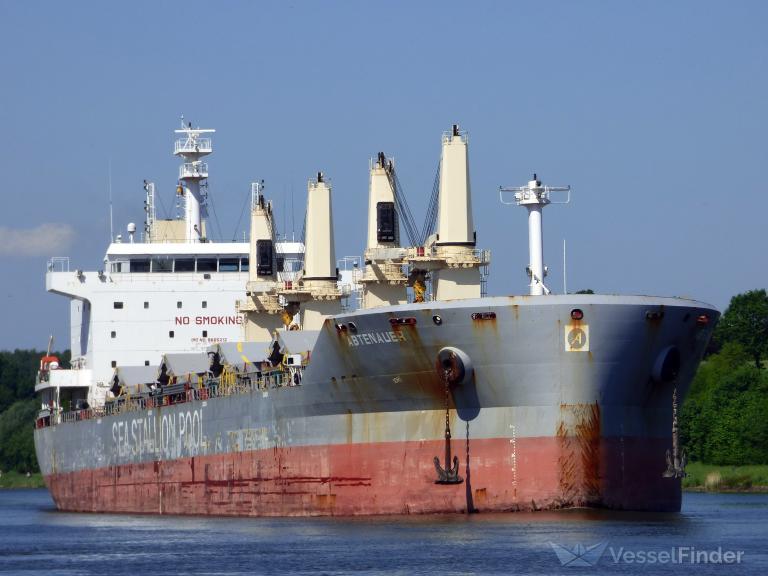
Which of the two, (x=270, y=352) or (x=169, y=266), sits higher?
(x=169, y=266)

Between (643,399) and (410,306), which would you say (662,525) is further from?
(410,306)

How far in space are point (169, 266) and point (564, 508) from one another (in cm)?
2475

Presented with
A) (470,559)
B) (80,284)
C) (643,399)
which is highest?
(80,284)

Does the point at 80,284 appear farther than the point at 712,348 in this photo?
No

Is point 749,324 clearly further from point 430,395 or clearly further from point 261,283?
point 430,395

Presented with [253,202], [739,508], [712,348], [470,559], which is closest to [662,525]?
[470,559]

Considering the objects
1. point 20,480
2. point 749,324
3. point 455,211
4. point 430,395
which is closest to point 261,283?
point 455,211

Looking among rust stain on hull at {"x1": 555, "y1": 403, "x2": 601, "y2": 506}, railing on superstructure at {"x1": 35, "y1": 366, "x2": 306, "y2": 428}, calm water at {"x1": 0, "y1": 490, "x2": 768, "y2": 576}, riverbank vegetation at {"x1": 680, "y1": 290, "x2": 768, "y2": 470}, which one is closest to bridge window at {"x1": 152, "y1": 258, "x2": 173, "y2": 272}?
railing on superstructure at {"x1": 35, "y1": 366, "x2": 306, "y2": 428}

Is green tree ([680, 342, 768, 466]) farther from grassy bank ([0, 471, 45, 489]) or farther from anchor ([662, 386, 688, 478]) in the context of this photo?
grassy bank ([0, 471, 45, 489])

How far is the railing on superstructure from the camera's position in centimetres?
4431

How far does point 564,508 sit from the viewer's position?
3728 cm

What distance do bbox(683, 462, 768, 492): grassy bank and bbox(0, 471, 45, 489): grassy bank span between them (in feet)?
169

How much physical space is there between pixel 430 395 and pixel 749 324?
161ft

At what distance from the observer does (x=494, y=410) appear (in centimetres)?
3791
